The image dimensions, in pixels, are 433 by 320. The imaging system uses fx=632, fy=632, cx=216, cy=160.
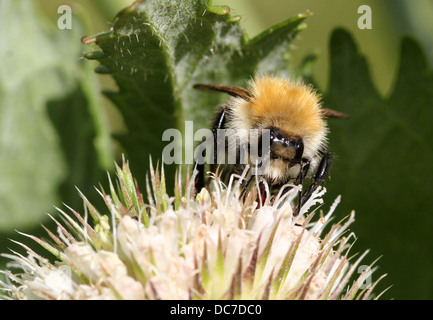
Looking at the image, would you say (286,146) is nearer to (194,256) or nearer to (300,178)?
(300,178)

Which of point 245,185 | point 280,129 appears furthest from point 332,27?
point 245,185

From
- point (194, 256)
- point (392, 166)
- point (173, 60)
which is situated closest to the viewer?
point (194, 256)

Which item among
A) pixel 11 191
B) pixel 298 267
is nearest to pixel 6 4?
pixel 11 191

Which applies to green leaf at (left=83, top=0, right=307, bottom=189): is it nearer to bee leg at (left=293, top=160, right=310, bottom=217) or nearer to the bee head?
the bee head

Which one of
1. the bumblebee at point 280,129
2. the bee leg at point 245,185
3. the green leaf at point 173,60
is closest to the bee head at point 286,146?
the bumblebee at point 280,129

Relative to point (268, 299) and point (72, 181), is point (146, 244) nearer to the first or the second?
point (268, 299)

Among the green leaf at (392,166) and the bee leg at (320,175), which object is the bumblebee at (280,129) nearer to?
the bee leg at (320,175)

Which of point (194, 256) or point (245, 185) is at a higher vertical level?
point (245, 185)
